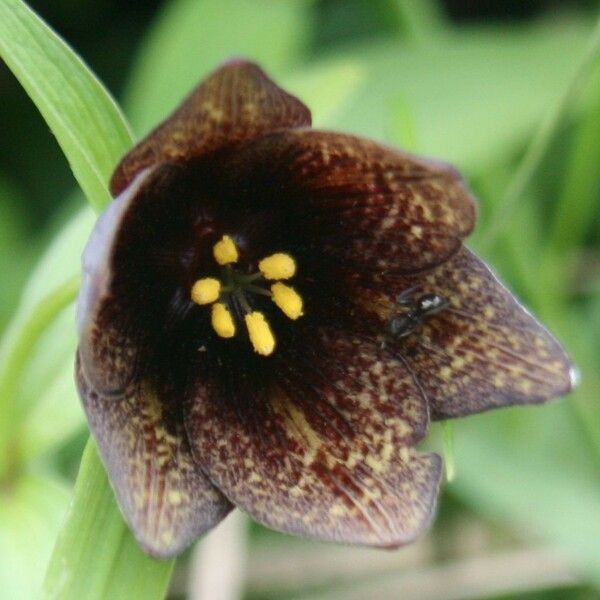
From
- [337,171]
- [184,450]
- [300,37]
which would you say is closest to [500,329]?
[337,171]

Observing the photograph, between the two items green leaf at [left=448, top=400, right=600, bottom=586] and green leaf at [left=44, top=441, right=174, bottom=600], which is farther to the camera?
green leaf at [left=448, top=400, right=600, bottom=586]

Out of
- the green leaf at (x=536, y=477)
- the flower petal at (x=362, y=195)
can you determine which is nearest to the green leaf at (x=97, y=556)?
the flower petal at (x=362, y=195)

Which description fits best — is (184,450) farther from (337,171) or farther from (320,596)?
(320,596)

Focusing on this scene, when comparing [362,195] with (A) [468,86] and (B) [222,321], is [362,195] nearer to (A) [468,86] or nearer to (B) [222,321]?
(B) [222,321]

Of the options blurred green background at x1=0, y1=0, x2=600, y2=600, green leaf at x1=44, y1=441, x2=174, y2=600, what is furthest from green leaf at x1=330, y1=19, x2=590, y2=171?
green leaf at x1=44, y1=441, x2=174, y2=600

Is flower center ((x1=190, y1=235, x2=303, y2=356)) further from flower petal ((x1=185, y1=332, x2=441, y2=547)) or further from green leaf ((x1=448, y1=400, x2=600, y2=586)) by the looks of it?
green leaf ((x1=448, y1=400, x2=600, y2=586))

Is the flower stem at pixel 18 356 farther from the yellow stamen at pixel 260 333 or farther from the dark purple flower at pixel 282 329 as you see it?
the yellow stamen at pixel 260 333
